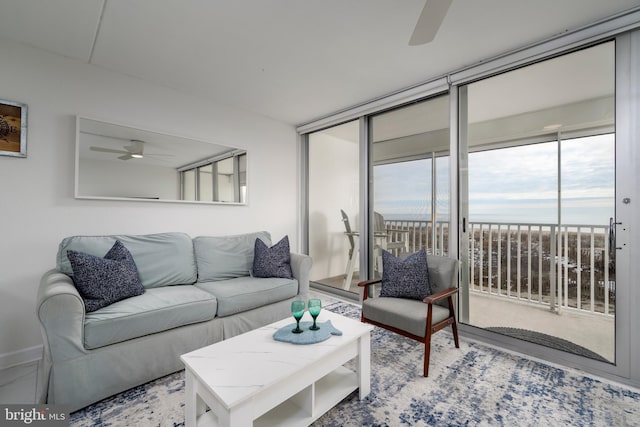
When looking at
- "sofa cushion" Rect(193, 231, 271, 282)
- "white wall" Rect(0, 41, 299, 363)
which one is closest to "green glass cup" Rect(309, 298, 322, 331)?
"sofa cushion" Rect(193, 231, 271, 282)

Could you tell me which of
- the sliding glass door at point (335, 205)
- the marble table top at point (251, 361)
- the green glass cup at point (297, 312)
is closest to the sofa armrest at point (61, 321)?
the marble table top at point (251, 361)

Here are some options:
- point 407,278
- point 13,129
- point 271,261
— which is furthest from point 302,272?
point 13,129

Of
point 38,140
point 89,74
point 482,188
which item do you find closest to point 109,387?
point 38,140

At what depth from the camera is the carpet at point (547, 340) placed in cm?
206

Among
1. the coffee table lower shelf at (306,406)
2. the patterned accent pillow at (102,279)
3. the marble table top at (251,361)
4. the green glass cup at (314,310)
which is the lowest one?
the coffee table lower shelf at (306,406)

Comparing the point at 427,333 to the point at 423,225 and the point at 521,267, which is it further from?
the point at 521,267

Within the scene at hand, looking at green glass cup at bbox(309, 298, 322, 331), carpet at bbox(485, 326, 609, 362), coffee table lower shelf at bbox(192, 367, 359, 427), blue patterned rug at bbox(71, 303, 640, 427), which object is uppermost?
green glass cup at bbox(309, 298, 322, 331)

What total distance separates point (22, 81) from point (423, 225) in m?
3.80

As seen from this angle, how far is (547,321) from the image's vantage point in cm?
237

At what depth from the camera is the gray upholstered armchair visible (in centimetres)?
202

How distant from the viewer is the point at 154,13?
1906 mm

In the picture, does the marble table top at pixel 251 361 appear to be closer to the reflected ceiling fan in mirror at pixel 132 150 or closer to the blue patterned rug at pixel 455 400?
the blue patterned rug at pixel 455 400

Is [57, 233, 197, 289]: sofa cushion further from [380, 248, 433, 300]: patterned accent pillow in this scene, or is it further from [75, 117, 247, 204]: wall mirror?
[380, 248, 433, 300]: patterned accent pillow

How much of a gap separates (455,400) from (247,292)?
1748 mm
